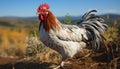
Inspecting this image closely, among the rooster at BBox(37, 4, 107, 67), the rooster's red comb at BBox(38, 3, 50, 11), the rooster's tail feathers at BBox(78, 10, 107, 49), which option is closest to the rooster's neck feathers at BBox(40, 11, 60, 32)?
the rooster at BBox(37, 4, 107, 67)

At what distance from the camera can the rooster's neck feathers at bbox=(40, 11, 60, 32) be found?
588 cm

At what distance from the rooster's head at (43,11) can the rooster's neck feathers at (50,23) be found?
2.9 inches

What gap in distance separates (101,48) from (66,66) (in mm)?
1542

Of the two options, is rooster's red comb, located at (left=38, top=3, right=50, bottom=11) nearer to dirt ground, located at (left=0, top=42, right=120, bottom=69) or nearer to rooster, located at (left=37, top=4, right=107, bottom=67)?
rooster, located at (left=37, top=4, right=107, bottom=67)

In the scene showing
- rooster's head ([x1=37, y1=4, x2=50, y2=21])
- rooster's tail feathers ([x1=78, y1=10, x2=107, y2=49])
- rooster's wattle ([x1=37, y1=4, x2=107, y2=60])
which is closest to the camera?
rooster's wattle ([x1=37, y1=4, x2=107, y2=60])

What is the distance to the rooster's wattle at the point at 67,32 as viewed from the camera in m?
5.85

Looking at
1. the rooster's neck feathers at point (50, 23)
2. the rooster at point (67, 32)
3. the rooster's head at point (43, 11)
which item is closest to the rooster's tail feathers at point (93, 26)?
the rooster at point (67, 32)

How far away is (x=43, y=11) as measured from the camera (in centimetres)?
615

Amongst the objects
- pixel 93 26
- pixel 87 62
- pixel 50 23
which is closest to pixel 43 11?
pixel 50 23

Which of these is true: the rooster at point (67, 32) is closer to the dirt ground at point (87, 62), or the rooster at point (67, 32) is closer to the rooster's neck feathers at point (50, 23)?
the rooster's neck feathers at point (50, 23)

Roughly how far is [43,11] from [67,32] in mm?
664

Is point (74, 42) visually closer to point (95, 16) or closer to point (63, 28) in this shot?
point (63, 28)

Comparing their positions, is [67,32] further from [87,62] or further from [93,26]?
[87,62]

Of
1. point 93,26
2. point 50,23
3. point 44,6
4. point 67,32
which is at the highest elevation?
point 44,6
